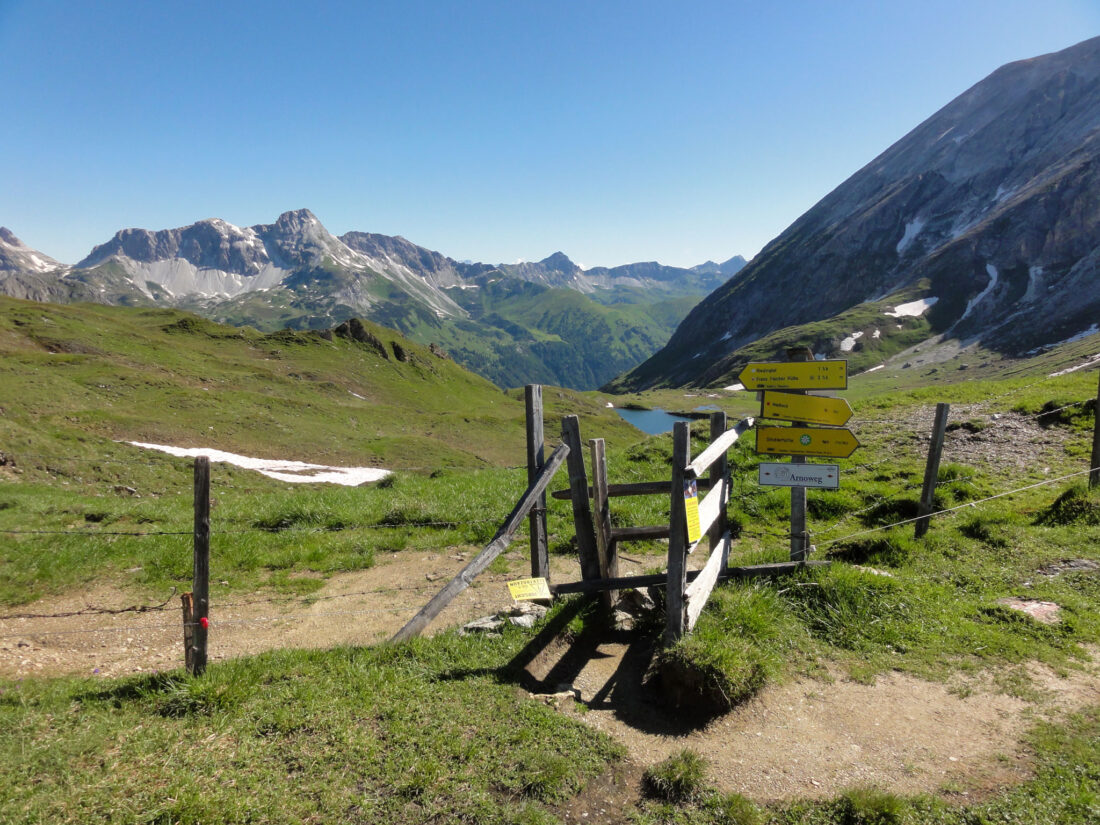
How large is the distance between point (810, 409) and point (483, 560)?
6.08m

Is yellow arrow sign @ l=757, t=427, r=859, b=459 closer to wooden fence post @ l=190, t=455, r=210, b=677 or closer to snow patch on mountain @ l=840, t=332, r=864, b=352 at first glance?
wooden fence post @ l=190, t=455, r=210, b=677

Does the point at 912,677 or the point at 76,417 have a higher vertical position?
the point at 76,417

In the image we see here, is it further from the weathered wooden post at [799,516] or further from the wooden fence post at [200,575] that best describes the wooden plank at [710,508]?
the wooden fence post at [200,575]

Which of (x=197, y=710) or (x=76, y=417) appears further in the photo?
(x=76, y=417)

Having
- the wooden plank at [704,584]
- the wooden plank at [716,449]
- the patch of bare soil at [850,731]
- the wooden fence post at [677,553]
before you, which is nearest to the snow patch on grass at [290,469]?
the wooden plank at [704,584]

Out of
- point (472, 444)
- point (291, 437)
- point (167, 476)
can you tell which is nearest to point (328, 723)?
point (167, 476)

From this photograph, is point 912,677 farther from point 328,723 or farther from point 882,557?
point 328,723

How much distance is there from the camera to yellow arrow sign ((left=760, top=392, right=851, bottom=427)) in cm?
955

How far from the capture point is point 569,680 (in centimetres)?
814

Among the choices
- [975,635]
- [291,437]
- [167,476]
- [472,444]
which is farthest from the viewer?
[472,444]

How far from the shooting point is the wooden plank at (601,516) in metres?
9.25

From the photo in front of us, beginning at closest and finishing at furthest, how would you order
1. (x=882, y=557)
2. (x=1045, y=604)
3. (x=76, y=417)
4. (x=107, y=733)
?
(x=107, y=733), (x=1045, y=604), (x=882, y=557), (x=76, y=417)

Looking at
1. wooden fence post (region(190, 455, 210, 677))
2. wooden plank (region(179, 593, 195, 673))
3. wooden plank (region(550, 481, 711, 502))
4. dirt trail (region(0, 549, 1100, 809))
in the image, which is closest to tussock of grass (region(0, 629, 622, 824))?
wooden plank (region(179, 593, 195, 673))

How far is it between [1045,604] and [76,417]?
41.6 metres
